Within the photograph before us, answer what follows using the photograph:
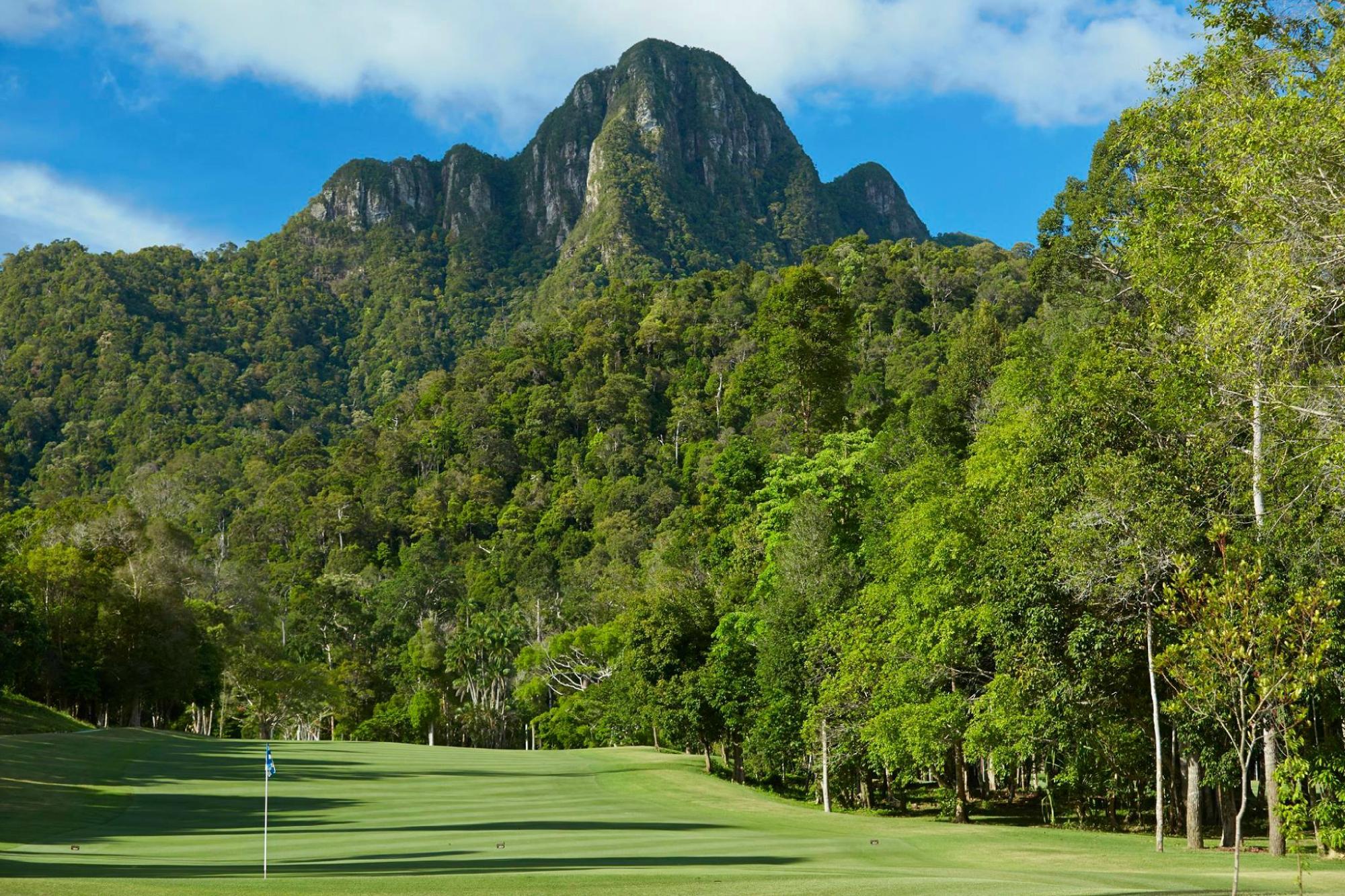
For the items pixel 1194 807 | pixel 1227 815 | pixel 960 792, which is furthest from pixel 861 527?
pixel 1194 807

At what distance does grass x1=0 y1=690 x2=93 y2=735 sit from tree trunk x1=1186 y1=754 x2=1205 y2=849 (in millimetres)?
50044

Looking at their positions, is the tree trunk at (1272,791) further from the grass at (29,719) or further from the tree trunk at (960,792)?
the grass at (29,719)

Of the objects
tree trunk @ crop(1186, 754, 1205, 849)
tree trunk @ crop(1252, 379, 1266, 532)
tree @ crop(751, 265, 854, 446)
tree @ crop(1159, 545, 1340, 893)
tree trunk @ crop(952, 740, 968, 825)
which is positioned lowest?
tree trunk @ crop(952, 740, 968, 825)

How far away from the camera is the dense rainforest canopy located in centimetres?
2059

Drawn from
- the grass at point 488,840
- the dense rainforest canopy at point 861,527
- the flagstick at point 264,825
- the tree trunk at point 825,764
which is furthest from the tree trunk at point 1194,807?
the flagstick at point 264,825

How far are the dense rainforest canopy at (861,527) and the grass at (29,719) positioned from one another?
221cm

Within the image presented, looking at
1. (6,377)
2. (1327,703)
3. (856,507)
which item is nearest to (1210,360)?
(1327,703)

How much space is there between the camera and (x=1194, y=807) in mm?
27719

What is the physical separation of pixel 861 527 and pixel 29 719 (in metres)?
44.2

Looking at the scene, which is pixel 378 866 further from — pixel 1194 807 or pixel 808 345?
pixel 808 345

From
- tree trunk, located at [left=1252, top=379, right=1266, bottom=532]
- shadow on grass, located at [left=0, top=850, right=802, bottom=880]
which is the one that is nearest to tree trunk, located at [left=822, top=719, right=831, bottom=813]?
shadow on grass, located at [left=0, top=850, right=802, bottom=880]

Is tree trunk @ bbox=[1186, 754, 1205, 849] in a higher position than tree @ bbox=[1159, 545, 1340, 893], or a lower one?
lower

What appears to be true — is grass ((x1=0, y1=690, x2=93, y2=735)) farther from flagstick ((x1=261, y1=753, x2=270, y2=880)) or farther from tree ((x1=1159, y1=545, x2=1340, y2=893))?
tree ((x1=1159, y1=545, x2=1340, y2=893))

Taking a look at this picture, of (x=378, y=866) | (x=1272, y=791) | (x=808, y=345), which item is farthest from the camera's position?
(x=808, y=345)
